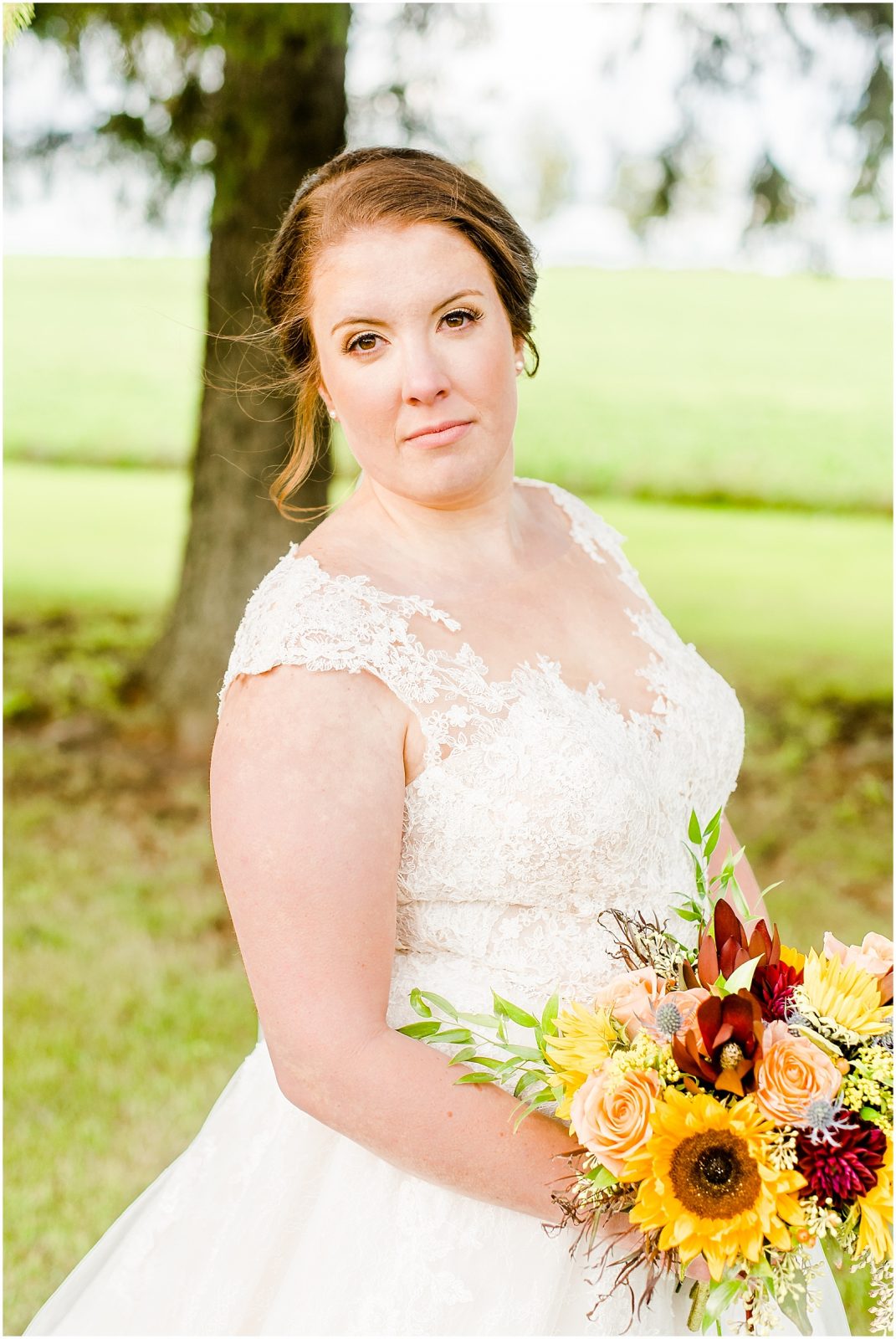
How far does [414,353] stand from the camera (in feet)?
6.62

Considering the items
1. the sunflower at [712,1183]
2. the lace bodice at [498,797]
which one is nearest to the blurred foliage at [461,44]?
the lace bodice at [498,797]

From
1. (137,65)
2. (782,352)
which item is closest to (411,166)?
(137,65)

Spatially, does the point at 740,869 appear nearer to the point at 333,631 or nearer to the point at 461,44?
the point at 333,631

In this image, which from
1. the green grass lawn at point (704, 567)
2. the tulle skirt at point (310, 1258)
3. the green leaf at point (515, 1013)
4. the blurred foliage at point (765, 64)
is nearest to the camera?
the green leaf at point (515, 1013)

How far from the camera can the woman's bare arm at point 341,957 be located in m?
1.74

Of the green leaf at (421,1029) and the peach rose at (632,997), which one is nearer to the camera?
the peach rose at (632,997)

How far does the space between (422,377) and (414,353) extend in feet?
0.15

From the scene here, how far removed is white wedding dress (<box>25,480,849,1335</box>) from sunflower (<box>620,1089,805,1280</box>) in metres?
0.57

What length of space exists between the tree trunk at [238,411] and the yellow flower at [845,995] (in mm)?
4766

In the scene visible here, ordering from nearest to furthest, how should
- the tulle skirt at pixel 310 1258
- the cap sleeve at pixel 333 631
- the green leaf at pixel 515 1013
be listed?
the green leaf at pixel 515 1013 → the cap sleeve at pixel 333 631 → the tulle skirt at pixel 310 1258

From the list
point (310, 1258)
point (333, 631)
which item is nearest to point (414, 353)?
point (333, 631)

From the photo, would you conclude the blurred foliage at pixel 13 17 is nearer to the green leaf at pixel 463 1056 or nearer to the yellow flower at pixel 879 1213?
the green leaf at pixel 463 1056

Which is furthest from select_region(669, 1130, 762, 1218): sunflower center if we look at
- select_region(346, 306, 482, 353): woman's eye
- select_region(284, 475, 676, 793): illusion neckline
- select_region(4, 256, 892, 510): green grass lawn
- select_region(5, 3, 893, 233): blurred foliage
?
select_region(4, 256, 892, 510): green grass lawn

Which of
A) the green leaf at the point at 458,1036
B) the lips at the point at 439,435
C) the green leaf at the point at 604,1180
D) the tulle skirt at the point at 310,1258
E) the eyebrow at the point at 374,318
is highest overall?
the eyebrow at the point at 374,318
